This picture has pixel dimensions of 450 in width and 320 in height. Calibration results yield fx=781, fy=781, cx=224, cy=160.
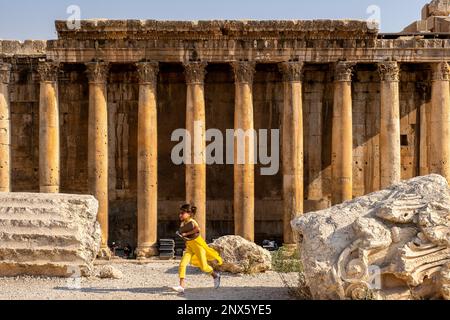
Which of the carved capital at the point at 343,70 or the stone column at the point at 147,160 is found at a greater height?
the carved capital at the point at 343,70

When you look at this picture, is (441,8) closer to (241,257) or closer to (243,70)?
(243,70)

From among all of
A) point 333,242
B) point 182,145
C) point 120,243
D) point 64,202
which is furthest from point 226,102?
point 333,242

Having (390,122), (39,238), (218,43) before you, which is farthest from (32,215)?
(390,122)

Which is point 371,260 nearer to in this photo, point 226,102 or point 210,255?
point 210,255

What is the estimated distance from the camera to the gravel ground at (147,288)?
47.0 feet

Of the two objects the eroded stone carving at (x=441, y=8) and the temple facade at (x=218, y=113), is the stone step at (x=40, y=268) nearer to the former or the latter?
the temple facade at (x=218, y=113)

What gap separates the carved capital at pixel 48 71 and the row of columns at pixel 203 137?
34mm

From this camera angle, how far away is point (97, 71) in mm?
26781

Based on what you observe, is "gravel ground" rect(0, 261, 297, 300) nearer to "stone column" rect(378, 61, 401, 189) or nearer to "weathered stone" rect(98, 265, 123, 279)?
"weathered stone" rect(98, 265, 123, 279)

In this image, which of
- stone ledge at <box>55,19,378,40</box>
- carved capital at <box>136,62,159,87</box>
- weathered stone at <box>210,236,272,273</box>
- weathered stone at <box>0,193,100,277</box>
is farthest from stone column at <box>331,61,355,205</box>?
weathered stone at <box>0,193,100,277</box>

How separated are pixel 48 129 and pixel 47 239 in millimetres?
11737

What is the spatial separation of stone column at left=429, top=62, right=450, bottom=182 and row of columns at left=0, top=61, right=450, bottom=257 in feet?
0.16

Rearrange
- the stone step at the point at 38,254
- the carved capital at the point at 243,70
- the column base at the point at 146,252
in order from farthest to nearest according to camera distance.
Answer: the carved capital at the point at 243,70 < the column base at the point at 146,252 < the stone step at the point at 38,254

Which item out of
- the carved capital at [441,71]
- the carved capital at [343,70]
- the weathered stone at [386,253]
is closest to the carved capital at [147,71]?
the carved capital at [343,70]
